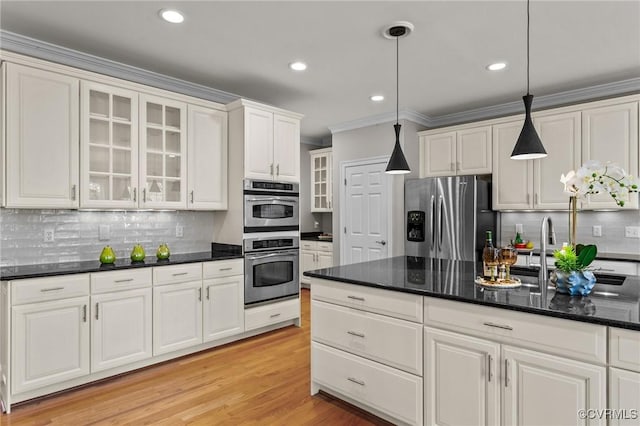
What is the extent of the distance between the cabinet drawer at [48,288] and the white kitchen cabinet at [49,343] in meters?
0.04

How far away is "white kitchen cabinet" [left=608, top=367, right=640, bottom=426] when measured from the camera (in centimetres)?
142

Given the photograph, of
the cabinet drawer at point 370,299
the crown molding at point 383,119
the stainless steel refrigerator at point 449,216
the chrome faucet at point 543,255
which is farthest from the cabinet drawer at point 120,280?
the crown molding at point 383,119

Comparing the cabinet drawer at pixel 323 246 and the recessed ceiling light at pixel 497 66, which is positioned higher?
the recessed ceiling light at pixel 497 66

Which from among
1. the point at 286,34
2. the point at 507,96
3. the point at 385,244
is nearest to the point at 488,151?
the point at 507,96

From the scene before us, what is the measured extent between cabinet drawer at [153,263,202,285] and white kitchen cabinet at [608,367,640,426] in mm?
3024

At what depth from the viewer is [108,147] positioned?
10.4 feet

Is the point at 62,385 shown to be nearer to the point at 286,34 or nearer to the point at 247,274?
the point at 247,274

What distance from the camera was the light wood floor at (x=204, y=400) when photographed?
2359 mm

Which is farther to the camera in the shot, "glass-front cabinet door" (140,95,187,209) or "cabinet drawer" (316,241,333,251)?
"cabinet drawer" (316,241,333,251)

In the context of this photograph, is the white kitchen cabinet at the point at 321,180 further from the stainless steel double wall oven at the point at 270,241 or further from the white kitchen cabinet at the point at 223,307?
the white kitchen cabinet at the point at 223,307

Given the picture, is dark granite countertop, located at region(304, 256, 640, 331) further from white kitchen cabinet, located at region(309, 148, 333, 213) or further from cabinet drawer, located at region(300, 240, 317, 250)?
white kitchen cabinet, located at region(309, 148, 333, 213)

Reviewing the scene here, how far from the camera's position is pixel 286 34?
2.81m

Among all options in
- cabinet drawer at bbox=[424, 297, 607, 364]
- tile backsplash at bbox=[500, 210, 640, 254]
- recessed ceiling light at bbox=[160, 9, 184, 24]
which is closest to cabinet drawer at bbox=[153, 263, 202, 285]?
recessed ceiling light at bbox=[160, 9, 184, 24]

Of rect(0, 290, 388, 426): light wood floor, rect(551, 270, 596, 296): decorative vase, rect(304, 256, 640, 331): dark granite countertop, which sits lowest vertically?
rect(0, 290, 388, 426): light wood floor
